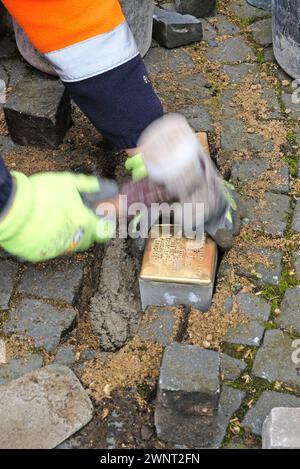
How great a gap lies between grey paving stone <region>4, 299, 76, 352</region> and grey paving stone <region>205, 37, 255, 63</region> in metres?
2.14

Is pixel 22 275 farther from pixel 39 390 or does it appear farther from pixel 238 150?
pixel 238 150

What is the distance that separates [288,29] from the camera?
4.03 meters

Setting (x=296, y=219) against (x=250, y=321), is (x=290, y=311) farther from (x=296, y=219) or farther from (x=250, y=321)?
(x=296, y=219)

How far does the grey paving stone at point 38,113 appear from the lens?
3.63 meters

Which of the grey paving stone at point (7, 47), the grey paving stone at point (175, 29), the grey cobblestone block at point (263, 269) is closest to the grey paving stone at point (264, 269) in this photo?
the grey cobblestone block at point (263, 269)

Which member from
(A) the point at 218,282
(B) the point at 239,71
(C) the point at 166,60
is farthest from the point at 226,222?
(C) the point at 166,60

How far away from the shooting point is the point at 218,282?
3104mm

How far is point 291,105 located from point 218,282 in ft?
4.62

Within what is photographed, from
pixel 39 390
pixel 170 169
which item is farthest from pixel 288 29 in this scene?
pixel 39 390

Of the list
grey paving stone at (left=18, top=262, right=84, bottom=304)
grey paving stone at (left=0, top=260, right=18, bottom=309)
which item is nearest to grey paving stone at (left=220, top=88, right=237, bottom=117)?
grey paving stone at (left=18, top=262, right=84, bottom=304)

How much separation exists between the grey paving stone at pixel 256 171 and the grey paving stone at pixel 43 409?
1.40 meters

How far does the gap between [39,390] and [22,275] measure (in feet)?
2.10

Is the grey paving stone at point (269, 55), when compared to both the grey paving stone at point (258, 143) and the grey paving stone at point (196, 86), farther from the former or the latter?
the grey paving stone at point (258, 143)

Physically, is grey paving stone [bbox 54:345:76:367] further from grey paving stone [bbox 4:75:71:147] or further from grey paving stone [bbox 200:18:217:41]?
grey paving stone [bbox 200:18:217:41]
